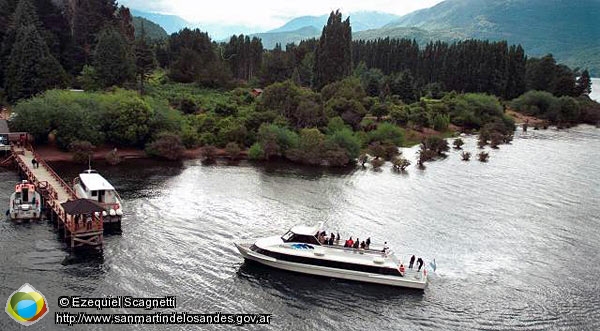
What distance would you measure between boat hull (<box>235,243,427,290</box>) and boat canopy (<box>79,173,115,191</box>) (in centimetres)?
1573

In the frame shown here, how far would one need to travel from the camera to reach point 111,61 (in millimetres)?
100688

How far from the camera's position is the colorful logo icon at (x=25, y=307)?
96.0 ft

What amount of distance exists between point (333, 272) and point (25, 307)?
21.2 meters

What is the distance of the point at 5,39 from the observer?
98.8 meters

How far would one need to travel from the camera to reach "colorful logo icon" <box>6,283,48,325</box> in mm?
29250

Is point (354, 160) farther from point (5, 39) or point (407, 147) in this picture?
point (5, 39)

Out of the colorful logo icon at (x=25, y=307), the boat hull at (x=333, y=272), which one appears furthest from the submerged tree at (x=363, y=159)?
the colorful logo icon at (x=25, y=307)

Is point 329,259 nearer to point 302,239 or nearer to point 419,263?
point 302,239

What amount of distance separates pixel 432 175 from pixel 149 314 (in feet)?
173

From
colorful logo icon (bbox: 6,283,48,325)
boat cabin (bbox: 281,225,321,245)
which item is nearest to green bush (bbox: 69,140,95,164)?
boat cabin (bbox: 281,225,321,245)

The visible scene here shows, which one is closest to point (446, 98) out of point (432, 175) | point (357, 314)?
point (432, 175)

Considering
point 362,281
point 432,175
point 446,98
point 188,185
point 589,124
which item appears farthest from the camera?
point 589,124

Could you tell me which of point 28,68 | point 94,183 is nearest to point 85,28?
point 28,68

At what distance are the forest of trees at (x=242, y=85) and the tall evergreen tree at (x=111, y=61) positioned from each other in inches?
7.5
